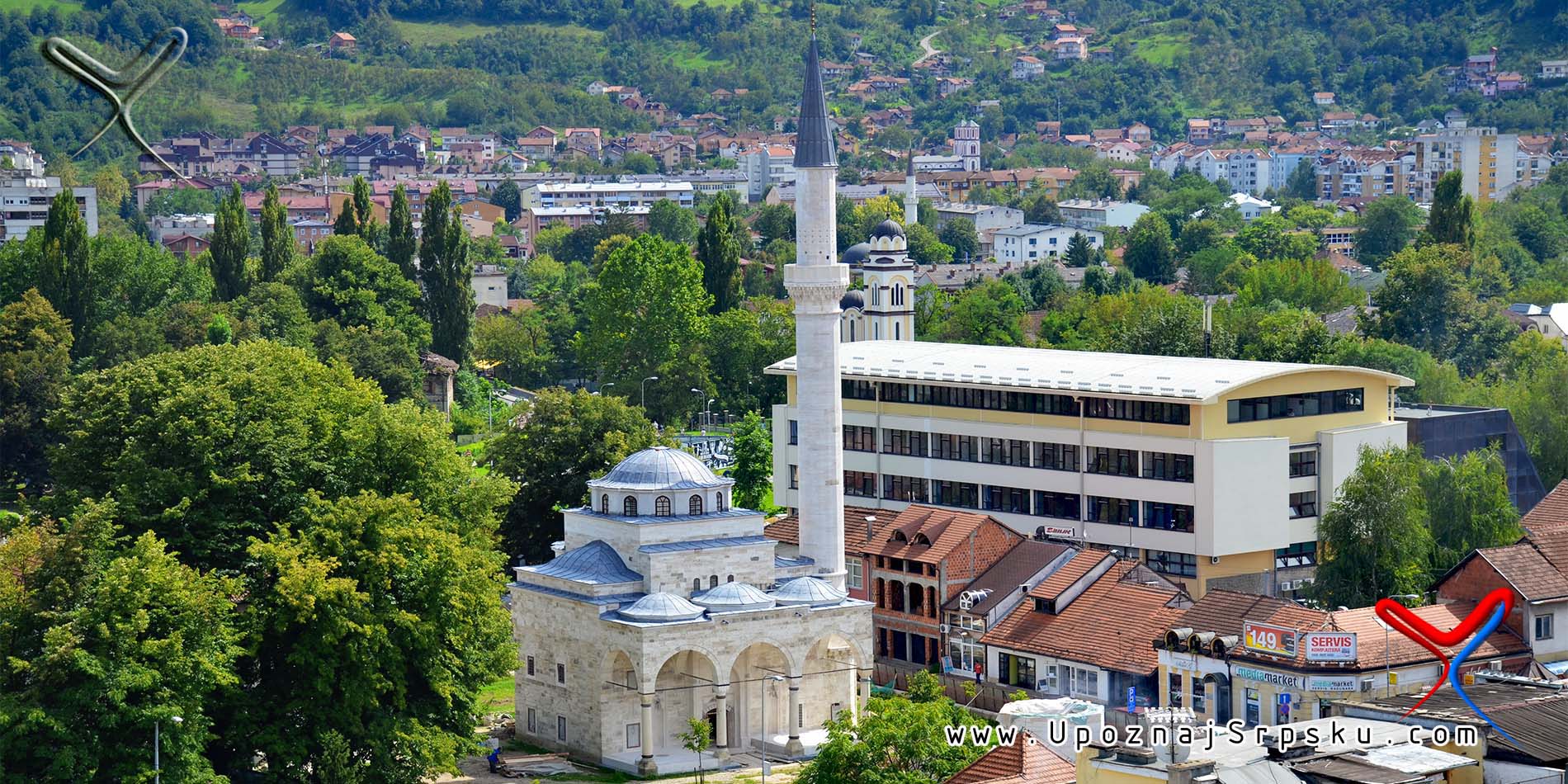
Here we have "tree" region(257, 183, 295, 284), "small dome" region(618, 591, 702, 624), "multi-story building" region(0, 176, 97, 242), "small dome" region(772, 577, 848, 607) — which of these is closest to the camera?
"small dome" region(618, 591, 702, 624)

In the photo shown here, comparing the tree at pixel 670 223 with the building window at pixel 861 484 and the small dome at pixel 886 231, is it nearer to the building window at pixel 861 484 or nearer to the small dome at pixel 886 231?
the small dome at pixel 886 231

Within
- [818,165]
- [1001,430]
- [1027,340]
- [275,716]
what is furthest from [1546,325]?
[275,716]

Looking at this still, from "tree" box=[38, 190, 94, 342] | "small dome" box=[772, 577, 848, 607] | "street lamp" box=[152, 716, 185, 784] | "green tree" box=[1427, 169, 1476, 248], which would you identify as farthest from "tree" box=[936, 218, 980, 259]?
"street lamp" box=[152, 716, 185, 784]

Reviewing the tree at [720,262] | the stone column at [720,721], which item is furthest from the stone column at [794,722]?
the tree at [720,262]

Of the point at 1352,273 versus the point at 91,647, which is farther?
the point at 1352,273

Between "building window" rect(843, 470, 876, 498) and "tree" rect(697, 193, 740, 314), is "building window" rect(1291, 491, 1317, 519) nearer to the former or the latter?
"building window" rect(843, 470, 876, 498)

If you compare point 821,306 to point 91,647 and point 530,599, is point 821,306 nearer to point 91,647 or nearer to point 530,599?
point 530,599

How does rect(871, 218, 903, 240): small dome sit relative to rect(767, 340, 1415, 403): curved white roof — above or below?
above
